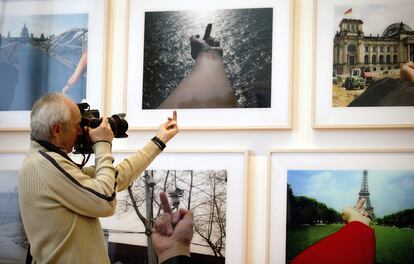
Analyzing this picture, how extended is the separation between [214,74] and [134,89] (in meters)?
0.35

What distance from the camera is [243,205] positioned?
2.51 meters

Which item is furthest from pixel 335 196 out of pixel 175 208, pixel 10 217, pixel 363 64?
pixel 10 217

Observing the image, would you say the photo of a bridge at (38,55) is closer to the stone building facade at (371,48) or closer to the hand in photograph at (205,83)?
the hand in photograph at (205,83)

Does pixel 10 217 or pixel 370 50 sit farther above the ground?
pixel 370 50

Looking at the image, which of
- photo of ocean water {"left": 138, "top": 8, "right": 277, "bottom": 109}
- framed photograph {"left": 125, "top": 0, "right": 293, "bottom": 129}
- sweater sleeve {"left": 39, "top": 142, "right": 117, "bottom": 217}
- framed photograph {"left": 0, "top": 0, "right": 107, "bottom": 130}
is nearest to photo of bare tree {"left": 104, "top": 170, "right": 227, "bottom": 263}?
framed photograph {"left": 125, "top": 0, "right": 293, "bottom": 129}

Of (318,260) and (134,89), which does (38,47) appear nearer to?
(134,89)

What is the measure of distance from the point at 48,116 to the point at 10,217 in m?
1.12

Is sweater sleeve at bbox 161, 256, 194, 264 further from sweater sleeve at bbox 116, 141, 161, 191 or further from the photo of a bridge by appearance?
the photo of a bridge

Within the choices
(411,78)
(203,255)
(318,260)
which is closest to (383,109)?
(411,78)

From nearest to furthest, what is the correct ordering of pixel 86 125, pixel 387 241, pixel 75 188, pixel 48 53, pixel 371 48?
pixel 75 188 → pixel 86 125 → pixel 387 241 → pixel 371 48 → pixel 48 53

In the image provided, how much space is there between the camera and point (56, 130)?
5.77 ft

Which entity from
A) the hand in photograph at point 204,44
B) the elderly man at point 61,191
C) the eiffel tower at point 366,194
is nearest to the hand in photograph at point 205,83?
the hand in photograph at point 204,44

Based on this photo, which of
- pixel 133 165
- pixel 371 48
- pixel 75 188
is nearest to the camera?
pixel 75 188

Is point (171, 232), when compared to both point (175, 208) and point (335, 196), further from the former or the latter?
point (335, 196)
